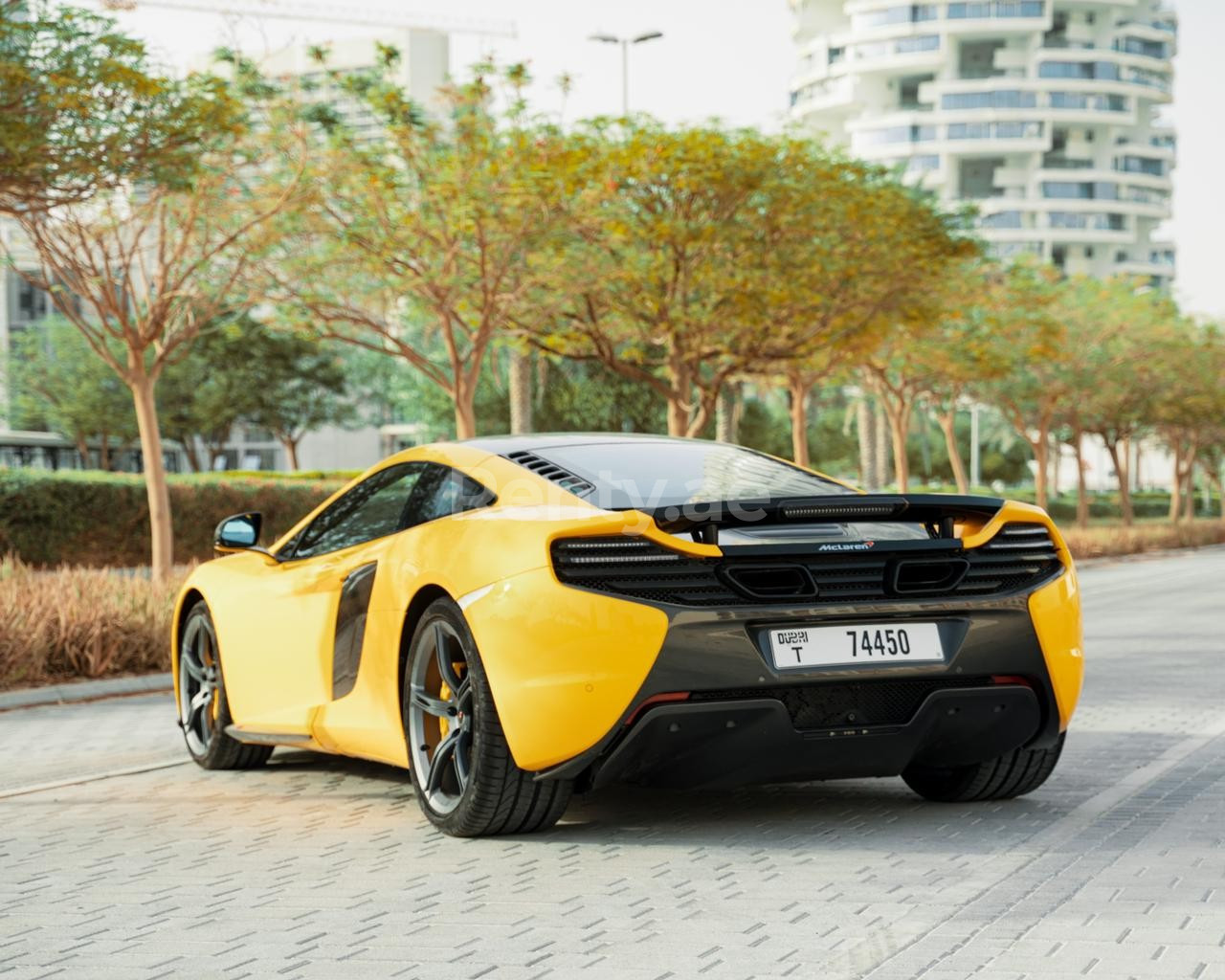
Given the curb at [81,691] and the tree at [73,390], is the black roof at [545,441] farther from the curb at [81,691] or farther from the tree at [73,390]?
the tree at [73,390]

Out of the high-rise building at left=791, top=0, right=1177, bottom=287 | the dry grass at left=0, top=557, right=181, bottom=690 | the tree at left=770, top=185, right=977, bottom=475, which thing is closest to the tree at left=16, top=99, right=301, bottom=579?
the dry grass at left=0, top=557, right=181, bottom=690

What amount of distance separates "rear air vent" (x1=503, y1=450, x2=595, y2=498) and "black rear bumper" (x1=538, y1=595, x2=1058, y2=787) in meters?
0.71

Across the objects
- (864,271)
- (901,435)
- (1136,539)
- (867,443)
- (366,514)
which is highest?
(864,271)

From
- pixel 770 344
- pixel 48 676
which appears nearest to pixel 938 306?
pixel 770 344

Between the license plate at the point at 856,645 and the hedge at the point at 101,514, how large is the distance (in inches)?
774

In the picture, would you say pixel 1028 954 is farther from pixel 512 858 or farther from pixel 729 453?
pixel 729 453

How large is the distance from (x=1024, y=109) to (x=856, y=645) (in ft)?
439

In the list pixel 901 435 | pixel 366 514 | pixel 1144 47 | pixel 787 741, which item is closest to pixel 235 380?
pixel 901 435

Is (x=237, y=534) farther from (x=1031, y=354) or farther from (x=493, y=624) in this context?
(x=1031, y=354)

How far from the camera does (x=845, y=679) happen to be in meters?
5.70

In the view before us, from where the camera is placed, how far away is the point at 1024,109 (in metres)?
133

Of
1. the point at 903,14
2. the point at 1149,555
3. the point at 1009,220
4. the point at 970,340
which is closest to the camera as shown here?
the point at 970,340

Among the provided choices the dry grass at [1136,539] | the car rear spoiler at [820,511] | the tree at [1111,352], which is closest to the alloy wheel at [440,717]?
the car rear spoiler at [820,511]

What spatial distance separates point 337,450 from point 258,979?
395 ft
